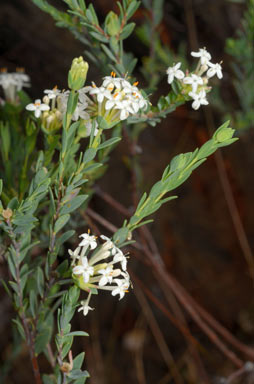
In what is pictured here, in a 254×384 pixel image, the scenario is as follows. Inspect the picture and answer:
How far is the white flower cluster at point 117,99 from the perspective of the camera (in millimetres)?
639

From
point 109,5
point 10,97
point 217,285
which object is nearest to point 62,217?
point 10,97

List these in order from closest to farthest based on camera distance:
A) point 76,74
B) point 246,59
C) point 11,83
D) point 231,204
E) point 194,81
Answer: point 76,74 < point 194,81 < point 11,83 < point 246,59 < point 231,204

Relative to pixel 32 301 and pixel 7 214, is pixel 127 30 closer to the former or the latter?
pixel 7 214

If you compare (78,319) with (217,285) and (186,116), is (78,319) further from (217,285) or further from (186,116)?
(186,116)

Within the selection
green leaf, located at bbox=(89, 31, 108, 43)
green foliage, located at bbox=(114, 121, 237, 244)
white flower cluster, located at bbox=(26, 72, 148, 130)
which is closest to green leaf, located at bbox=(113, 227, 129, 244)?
green foliage, located at bbox=(114, 121, 237, 244)

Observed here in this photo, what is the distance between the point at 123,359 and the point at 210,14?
138 centimetres

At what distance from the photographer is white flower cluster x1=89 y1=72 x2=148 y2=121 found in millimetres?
639

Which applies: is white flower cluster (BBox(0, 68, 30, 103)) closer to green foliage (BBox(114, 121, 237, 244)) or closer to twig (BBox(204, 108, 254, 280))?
green foliage (BBox(114, 121, 237, 244))

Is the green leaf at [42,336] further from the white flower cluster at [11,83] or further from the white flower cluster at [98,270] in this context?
the white flower cluster at [11,83]

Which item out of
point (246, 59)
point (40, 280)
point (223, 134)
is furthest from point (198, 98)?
point (246, 59)

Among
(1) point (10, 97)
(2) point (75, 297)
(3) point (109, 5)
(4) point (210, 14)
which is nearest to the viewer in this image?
(2) point (75, 297)

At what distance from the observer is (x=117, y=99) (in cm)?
64

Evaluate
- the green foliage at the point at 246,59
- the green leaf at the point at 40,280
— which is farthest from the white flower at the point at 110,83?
the green foliage at the point at 246,59

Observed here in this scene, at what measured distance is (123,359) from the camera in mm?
1820
